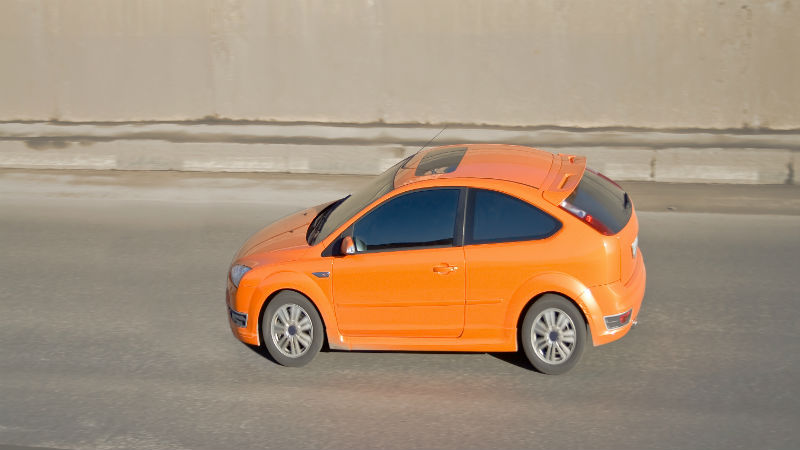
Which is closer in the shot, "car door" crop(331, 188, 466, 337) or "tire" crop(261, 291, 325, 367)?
"car door" crop(331, 188, 466, 337)

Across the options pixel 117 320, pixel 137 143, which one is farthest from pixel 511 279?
pixel 137 143

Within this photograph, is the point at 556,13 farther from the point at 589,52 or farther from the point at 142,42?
the point at 142,42

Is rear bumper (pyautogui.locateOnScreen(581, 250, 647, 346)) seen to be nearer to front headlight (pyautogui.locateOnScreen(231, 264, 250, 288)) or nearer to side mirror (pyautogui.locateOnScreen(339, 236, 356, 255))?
side mirror (pyautogui.locateOnScreen(339, 236, 356, 255))

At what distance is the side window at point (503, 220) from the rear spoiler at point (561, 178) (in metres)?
0.17

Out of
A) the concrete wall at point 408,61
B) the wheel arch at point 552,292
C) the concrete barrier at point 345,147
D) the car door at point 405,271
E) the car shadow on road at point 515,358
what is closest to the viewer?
the wheel arch at point 552,292

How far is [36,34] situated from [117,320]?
856 cm

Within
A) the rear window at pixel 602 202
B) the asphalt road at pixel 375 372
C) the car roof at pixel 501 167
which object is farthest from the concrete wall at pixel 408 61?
the rear window at pixel 602 202

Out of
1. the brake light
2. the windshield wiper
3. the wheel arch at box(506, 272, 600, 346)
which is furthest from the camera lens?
the windshield wiper

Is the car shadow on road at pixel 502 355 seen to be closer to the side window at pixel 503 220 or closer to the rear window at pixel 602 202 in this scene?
the side window at pixel 503 220

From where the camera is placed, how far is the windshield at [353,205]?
7.57 metres

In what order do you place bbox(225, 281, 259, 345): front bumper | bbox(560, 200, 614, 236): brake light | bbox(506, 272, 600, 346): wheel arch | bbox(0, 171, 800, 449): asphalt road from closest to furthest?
bbox(0, 171, 800, 449): asphalt road
bbox(506, 272, 600, 346): wheel arch
bbox(560, 200, 614, 236): brake light
bbox(225, 281, 259, 345): front bumper

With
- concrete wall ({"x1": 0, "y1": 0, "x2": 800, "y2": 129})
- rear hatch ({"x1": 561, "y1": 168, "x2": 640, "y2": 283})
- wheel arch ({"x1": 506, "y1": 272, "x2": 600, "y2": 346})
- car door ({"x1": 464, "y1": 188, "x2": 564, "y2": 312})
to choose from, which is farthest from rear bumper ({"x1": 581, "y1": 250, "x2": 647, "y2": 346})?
concrete wall ({"x1": 0, "y1": 0, "x2": 800, "y2": 129})

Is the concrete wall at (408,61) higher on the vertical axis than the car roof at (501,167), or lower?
→ higher

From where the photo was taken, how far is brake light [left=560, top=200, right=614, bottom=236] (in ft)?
23.0
